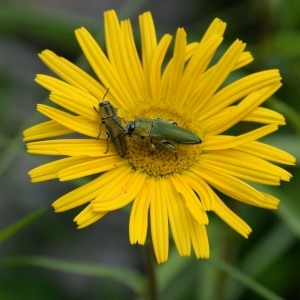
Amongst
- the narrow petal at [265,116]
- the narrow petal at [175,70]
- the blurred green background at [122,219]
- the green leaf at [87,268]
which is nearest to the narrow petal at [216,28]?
the narrow petal at [175,70]

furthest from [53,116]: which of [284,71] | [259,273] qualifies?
[284,71]

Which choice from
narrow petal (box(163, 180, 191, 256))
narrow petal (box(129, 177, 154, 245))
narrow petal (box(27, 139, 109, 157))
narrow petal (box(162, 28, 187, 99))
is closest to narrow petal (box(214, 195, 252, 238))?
narrow petal (box(163, 180, 191, 256))

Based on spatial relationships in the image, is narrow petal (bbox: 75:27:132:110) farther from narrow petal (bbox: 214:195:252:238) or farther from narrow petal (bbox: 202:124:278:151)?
narrow petal (bbox: 214:195:252:238)

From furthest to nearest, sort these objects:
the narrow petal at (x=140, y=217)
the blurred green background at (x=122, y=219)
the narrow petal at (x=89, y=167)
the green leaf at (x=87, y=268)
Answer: the blurred green background at (x=122, y=219)
the green leaf at (x=87, y=268)
the narrow petal at (x=89, y=167)
the narrow petal at (x=140, y=217)

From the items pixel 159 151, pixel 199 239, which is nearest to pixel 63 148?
pixel 159 151

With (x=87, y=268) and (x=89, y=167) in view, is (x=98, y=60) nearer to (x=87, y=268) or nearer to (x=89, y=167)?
(x=89, y=167)

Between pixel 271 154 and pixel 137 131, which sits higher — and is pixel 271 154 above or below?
below

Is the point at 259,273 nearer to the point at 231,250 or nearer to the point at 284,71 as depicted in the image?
the point at 231,250

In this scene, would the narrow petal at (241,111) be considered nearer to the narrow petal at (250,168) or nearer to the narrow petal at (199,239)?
the narrow petal at (250,168)
